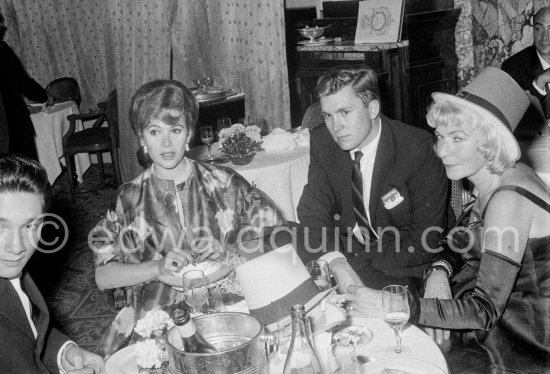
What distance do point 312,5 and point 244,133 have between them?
11.0 feet

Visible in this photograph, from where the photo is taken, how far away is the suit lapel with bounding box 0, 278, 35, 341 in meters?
1.76

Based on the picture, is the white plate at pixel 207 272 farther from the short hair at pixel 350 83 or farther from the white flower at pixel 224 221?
the short hair at pixel 350 83

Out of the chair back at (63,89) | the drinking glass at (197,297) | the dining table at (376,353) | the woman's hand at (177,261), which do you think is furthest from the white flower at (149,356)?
the chair back at (63,89)

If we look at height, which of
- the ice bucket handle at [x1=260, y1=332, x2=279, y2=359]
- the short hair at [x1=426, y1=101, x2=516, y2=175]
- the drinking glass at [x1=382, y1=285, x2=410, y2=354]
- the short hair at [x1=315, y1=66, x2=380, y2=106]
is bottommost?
the ice bucket handle at [x1=260, y1=332, x2=279, y2=359]

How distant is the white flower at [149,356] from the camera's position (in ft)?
5.19

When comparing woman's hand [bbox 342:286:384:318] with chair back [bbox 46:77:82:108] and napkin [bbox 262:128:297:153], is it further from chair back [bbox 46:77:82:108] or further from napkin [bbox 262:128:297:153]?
chair back [bbox 46:77:82:108]

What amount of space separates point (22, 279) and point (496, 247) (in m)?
1.42

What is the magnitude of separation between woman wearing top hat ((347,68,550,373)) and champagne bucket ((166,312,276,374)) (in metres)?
0.46

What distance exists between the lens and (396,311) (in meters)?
1.67

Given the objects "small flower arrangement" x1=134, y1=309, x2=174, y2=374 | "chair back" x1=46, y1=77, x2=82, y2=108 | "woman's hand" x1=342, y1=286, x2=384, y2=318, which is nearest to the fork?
"small flower arrangement" x1=134, y1=309, x2=174, y2=374

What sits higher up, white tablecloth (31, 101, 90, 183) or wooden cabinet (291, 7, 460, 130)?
wooden cabinet (291, 7, 460, 130)

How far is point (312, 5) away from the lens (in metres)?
7.10

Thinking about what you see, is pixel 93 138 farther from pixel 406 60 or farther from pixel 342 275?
pixel 342 275

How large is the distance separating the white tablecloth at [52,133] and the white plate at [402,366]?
5.52 metres
